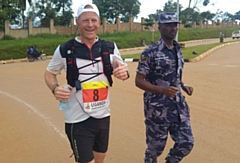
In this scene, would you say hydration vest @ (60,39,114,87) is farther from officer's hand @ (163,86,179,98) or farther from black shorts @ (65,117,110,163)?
officer's hand @ (163,86,179,98)

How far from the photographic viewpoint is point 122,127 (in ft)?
18.3

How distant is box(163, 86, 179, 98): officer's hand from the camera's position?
308cm

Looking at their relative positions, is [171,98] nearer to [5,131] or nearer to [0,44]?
[5,131]

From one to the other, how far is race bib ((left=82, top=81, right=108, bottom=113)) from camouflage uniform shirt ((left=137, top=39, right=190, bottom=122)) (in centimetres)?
61

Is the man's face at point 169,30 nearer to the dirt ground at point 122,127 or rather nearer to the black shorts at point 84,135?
the black shorts at point 84,135

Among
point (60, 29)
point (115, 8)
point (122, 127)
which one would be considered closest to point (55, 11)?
point (60, 29)

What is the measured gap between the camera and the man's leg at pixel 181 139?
3230 millimetres

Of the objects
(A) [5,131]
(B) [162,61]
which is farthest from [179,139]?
(A) [5,131]

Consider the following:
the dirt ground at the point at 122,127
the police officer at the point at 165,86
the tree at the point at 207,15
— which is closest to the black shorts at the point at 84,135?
the police officer at the point at 165,86

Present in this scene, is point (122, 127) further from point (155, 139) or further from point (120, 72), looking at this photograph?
point (120, 72)

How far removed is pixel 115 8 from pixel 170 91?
52707 millimetres

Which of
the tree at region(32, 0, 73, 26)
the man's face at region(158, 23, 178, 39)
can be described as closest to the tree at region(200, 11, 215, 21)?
the tree at region(32, 0, 73, 26)

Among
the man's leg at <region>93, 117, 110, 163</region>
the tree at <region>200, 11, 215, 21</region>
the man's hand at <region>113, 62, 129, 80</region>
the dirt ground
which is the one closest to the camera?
the man's hand at <region>113, 62, 129, 80</region>

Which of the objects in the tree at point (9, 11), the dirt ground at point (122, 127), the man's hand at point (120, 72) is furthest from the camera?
the tree at point (9, 11)
